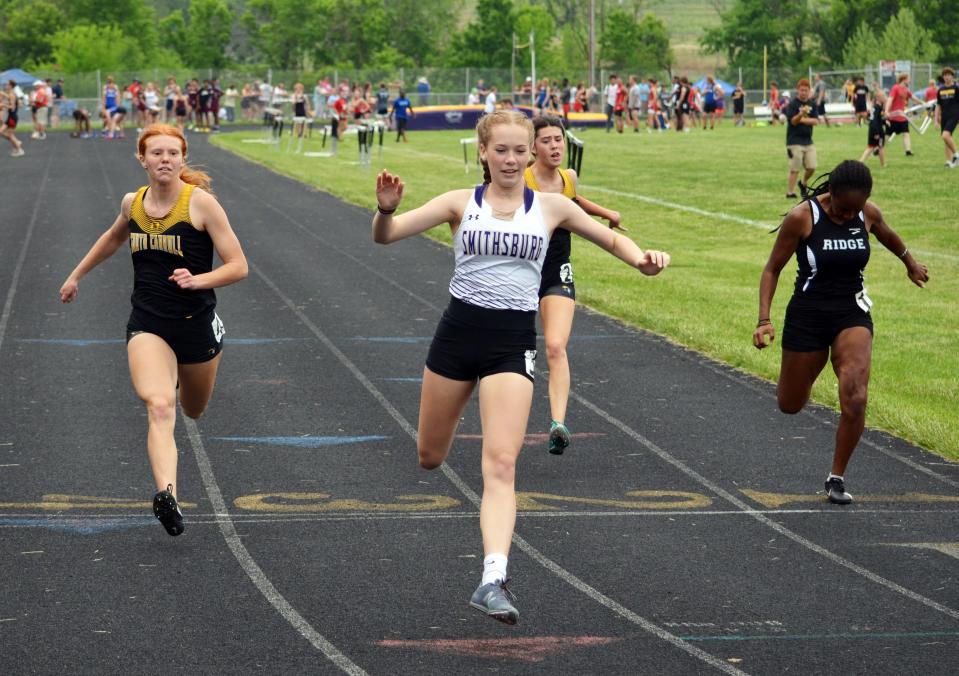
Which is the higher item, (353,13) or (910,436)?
(353,13)

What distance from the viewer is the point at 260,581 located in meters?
6.93

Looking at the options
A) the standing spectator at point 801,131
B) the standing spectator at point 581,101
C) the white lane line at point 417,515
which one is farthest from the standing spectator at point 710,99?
the white lane line at point 417,515

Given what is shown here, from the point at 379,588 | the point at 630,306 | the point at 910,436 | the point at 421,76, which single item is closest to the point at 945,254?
the point at 630,306

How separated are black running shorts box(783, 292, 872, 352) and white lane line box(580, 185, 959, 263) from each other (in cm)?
1253

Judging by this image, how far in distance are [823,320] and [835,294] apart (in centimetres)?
16

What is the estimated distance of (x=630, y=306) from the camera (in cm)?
1658

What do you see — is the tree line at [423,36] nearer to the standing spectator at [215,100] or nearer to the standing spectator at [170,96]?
the standing spectator at [215,100]

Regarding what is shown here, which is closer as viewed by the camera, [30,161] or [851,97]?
[30,161]

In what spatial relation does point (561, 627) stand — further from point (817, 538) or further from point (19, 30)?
point (19, 30)

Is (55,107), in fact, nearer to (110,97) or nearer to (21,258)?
(110,97)

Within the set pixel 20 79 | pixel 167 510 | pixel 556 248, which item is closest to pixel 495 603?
pixel 167 510

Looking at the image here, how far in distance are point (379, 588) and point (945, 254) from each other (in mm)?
15891

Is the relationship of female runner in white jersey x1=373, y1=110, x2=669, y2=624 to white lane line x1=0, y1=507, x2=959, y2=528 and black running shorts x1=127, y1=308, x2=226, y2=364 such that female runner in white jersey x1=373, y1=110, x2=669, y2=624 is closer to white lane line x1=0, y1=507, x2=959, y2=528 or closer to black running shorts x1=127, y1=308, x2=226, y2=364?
black running shorts x1=127, y1=308, x2=226, y2=364

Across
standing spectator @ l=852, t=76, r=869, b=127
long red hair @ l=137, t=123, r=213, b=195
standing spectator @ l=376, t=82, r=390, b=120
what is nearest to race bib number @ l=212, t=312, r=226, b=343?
long red hair @ l=137, t=123, r=213, b=195
